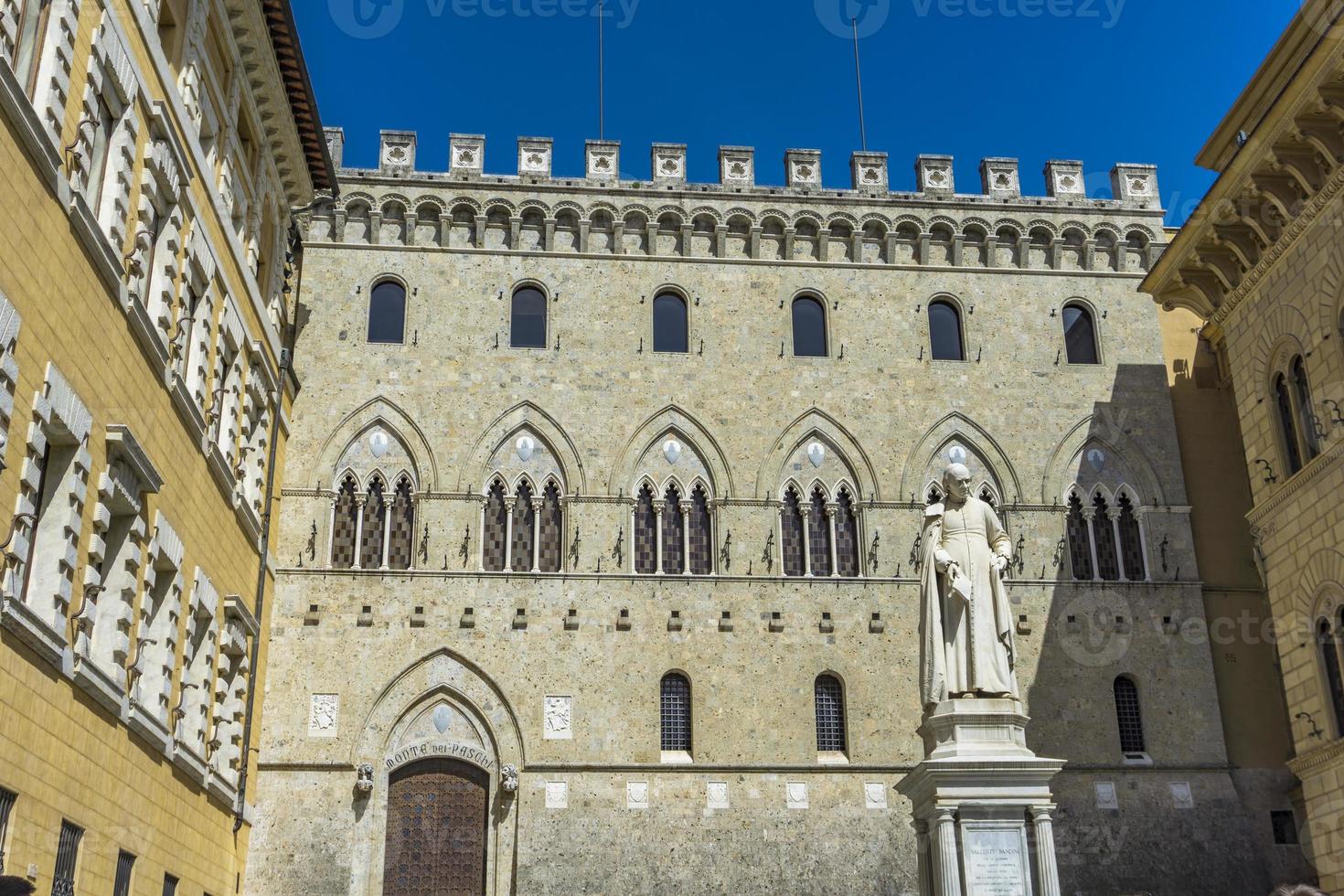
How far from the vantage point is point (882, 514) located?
2595 cm

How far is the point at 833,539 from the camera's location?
2577cm

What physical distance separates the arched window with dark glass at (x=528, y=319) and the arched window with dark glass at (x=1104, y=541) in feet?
34.9

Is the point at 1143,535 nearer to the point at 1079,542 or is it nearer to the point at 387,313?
the point at 1079,542

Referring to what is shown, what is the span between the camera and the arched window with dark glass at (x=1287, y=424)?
2086 centimetres

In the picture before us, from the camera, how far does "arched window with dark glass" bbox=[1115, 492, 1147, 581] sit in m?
26.2

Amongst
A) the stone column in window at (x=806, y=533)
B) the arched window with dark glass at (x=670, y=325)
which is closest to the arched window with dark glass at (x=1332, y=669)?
the stone column in window at (x=806, y=533)

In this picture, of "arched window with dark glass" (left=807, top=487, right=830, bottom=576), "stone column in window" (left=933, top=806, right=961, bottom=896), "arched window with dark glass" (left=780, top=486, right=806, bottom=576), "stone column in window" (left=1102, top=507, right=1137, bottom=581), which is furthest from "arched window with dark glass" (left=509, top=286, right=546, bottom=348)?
"stone column in window" (left=933, top=806, right=961, bottom=896)

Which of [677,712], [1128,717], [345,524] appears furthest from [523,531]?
[1128,717]

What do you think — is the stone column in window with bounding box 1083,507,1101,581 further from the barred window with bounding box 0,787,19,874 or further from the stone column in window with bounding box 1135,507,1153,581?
the barred window with bounding box 0,787,19,874

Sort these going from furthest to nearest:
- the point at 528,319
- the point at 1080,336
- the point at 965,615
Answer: the point at 1080,336 → the point at 528,319 → the point at 965,615

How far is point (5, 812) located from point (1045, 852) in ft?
29.6

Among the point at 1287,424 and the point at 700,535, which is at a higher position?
the point at 700,535

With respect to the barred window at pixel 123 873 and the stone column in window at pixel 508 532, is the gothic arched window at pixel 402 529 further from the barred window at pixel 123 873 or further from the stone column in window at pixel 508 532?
the barred window at pixel 123 873

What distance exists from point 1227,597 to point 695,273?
11.4 meters
